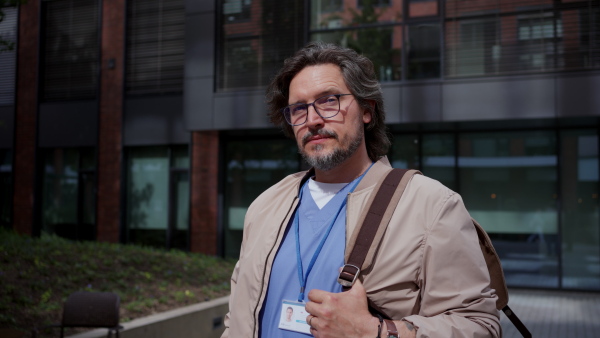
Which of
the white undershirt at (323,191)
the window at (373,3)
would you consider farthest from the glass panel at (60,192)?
the white undershirt at (323,191)

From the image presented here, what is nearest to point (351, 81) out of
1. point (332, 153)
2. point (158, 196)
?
point (332, 153)

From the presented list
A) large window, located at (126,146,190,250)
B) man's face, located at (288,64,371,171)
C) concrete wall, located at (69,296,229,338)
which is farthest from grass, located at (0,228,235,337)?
man's face, located at (288,64,371,171)

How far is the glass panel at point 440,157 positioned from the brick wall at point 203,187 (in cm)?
524

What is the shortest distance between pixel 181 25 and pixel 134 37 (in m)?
1.53

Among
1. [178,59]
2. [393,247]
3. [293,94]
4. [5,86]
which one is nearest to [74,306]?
[293,94]

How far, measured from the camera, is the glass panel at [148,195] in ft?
49.9

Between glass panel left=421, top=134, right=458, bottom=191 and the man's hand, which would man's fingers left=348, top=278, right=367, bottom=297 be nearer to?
the man's hand

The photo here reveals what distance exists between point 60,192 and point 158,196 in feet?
11.1

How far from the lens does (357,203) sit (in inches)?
78.3

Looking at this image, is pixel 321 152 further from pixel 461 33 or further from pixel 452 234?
pixel 461 33

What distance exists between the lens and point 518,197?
12.3 m

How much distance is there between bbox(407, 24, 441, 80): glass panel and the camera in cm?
1185

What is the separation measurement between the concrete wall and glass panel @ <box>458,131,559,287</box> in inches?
269

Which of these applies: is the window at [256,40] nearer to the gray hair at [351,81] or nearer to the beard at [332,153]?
the gray hair at [351,81]
